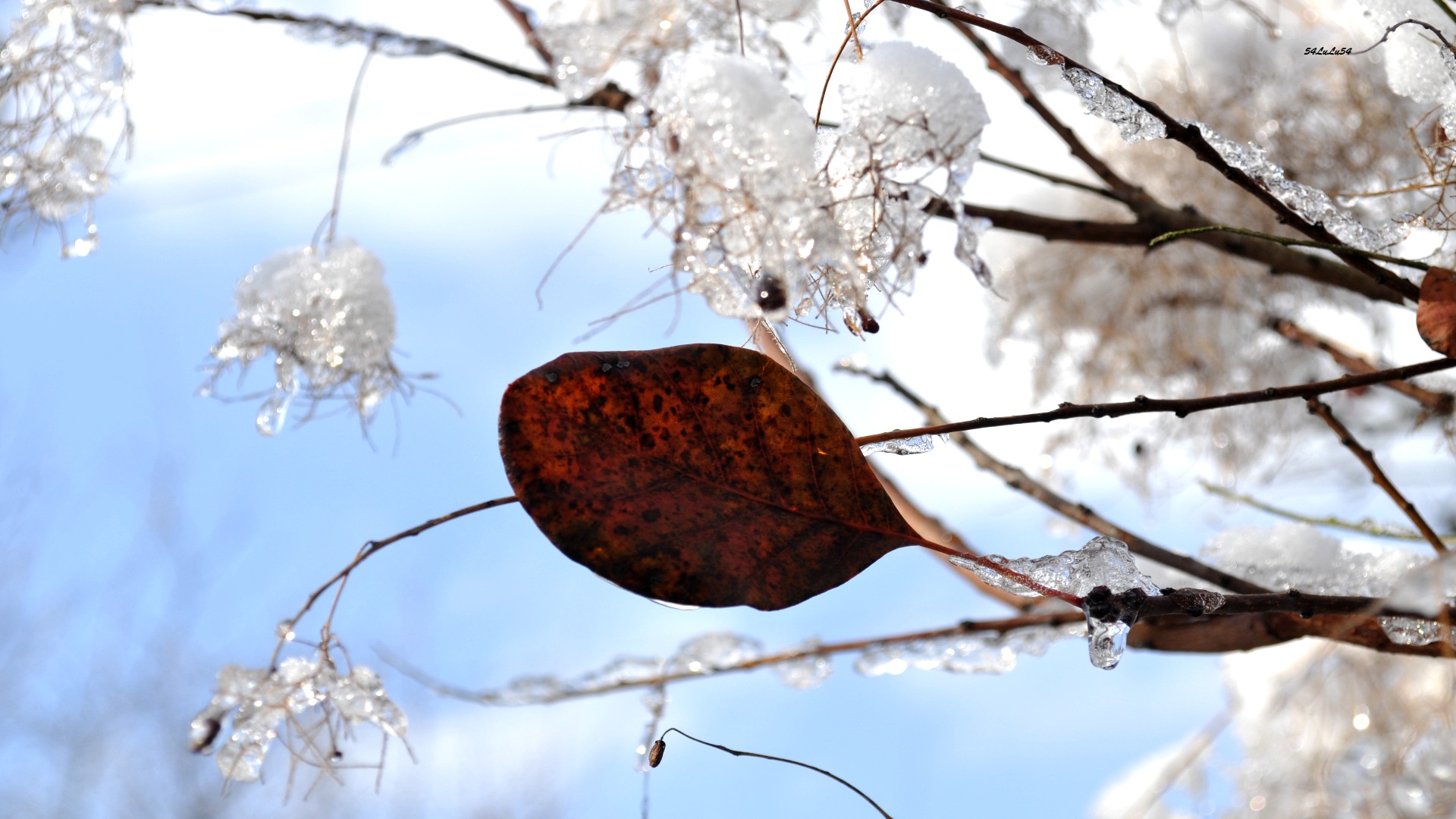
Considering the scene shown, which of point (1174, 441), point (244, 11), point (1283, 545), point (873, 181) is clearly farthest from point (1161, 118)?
point (1174, 441)

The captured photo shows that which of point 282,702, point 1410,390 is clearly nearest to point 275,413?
point 282,702

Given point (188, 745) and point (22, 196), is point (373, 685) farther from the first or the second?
point (22, 196)

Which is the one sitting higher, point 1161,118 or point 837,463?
point 1161,118

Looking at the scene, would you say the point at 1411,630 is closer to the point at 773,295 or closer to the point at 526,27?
the point at 773,295

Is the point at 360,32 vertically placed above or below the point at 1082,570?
above

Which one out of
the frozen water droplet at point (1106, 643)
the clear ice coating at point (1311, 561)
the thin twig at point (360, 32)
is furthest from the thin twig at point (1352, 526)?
the thin twig at point (360, 32)
